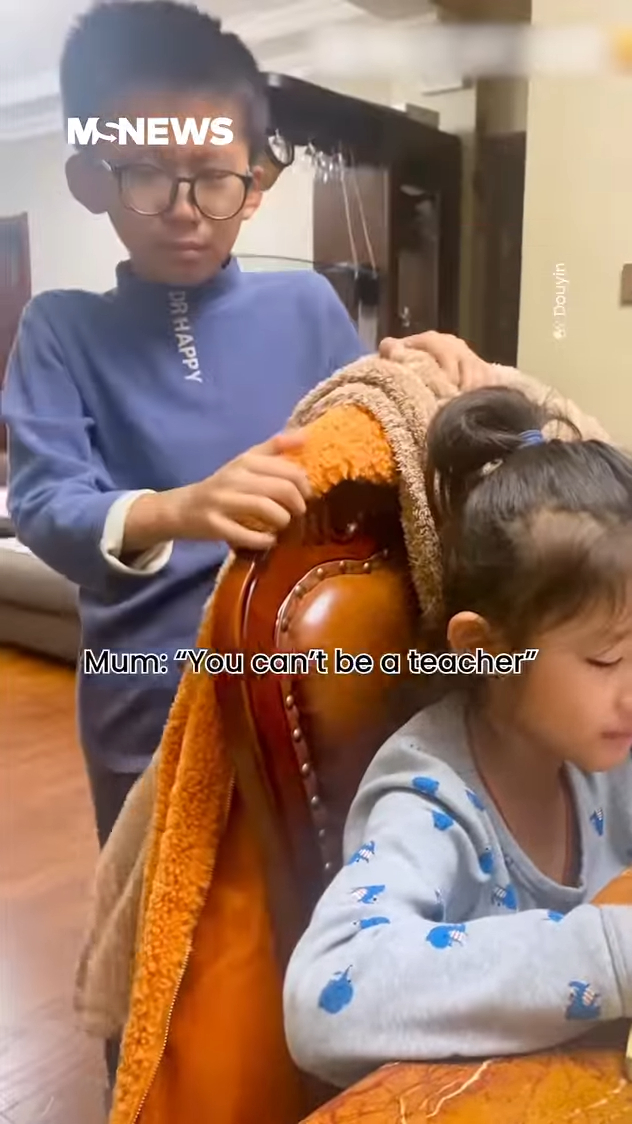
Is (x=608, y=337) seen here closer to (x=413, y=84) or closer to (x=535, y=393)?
(x=535, y=393)

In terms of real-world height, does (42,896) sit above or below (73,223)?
below

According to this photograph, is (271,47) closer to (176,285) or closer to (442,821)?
(176,285)

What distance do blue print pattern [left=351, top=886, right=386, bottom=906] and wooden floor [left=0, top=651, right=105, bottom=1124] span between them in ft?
0.81

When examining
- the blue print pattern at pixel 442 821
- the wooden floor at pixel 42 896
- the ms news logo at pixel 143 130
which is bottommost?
the wooden floor at pixel 42 896

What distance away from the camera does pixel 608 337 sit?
0.55 metres

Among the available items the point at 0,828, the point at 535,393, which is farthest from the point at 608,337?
the point at 0,828

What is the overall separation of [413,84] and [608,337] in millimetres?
165

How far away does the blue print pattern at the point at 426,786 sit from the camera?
18.8 inches

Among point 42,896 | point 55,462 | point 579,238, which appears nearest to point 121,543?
point 55,462

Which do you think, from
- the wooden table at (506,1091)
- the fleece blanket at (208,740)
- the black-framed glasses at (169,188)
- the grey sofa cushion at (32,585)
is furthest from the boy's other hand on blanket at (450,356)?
the wooden table at (506,1091)

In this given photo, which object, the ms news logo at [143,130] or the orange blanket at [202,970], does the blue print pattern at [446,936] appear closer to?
the orange blanket at [202,970]

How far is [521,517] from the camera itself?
18.7 inches

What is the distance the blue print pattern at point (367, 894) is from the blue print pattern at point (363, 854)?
0.02 metres

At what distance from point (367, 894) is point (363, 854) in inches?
0.9
